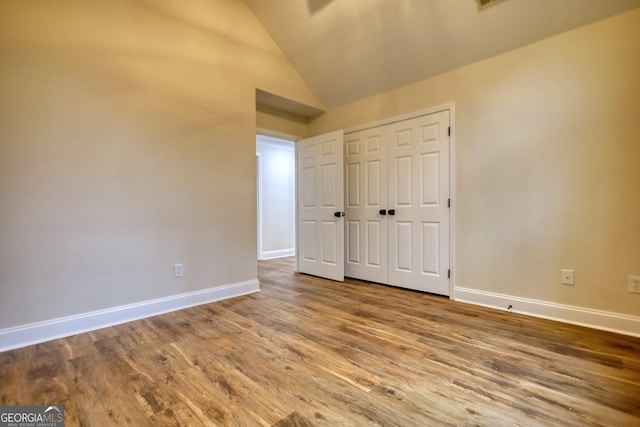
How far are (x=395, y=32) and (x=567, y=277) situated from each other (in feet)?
8.93

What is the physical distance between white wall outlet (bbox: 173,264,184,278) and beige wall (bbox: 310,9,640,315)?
9.08 feet

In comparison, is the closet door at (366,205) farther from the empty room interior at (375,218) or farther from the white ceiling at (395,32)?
the white ceiling at (395,32)

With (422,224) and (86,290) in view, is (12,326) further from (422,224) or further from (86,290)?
(422,224)

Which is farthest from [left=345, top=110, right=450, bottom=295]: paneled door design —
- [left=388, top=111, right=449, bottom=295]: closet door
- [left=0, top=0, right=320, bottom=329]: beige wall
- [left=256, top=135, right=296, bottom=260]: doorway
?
[left=256, top=135, right=296, bottom=260]: doorway

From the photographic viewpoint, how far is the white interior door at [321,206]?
381 cm

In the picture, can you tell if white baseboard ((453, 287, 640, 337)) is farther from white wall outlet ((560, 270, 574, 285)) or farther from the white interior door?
the white interior door

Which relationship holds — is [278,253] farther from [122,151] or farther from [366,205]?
[122,151]

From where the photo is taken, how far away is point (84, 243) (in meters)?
2.28

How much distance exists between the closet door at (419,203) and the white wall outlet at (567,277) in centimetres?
94

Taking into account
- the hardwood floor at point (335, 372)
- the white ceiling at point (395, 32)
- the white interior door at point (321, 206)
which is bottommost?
the hardwood floor at point (335, 372)

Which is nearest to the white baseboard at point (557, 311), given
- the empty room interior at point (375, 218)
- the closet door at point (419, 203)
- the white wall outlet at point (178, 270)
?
the empty room interior at point (375, 218)

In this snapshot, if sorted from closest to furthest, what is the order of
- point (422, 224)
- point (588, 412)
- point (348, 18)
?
point (588, 412), point (348, 18), point (422, 224)

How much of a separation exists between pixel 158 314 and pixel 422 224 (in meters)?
2.80

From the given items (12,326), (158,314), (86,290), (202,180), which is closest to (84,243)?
(86,290)
